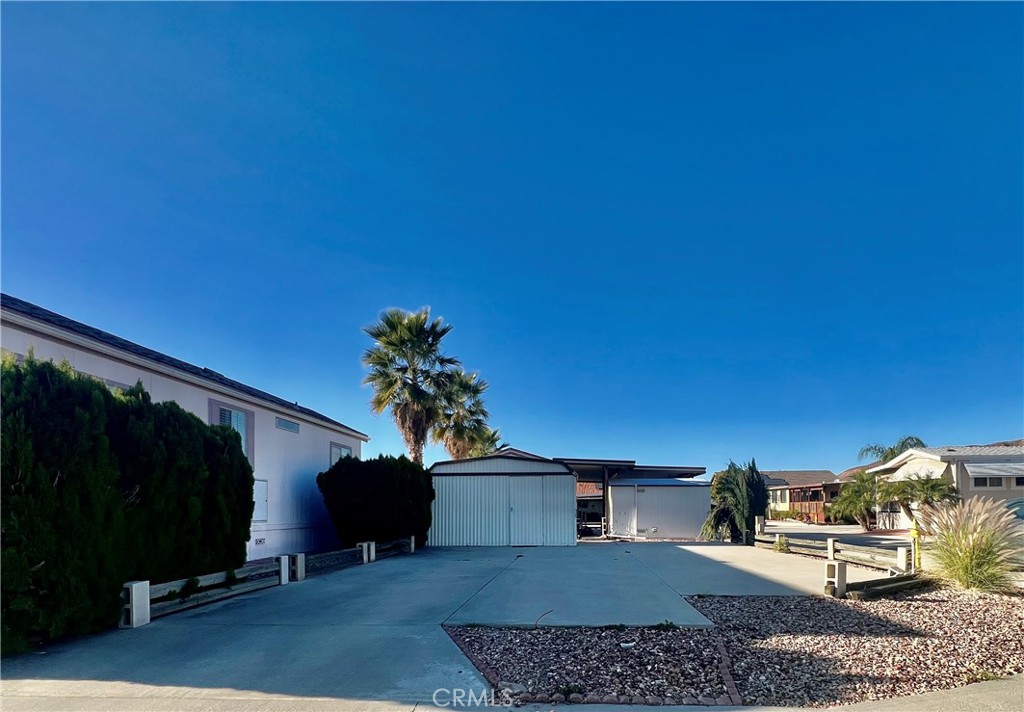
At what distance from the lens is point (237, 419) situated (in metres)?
13.4

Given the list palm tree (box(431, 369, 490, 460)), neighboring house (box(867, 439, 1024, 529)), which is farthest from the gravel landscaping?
neighboring house (box(867, 439, 1024, 529))

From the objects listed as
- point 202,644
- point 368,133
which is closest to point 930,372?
point 368,133

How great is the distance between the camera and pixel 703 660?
5363 millimetres


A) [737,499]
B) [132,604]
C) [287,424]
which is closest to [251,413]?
[287,424]

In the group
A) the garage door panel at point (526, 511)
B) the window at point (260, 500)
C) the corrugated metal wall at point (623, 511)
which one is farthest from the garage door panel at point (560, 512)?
the window at point (260, 500)

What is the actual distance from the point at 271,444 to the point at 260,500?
4.71ft

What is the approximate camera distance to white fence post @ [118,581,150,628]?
698cm

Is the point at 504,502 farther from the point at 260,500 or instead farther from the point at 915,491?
the point at 915,491

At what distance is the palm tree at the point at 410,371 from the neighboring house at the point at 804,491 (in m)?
20.2

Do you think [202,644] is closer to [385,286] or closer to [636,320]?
[385,286]

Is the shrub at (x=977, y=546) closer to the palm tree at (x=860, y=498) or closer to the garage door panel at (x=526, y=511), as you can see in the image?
the garage door panel at (x=526, y=511)

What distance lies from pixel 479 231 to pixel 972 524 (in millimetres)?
13046

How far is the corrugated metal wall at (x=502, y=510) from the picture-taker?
2067 centimetres

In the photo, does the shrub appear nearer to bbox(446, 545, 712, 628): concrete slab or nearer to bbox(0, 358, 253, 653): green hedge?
bbox(446, 545, 712, 628): concrete slab
